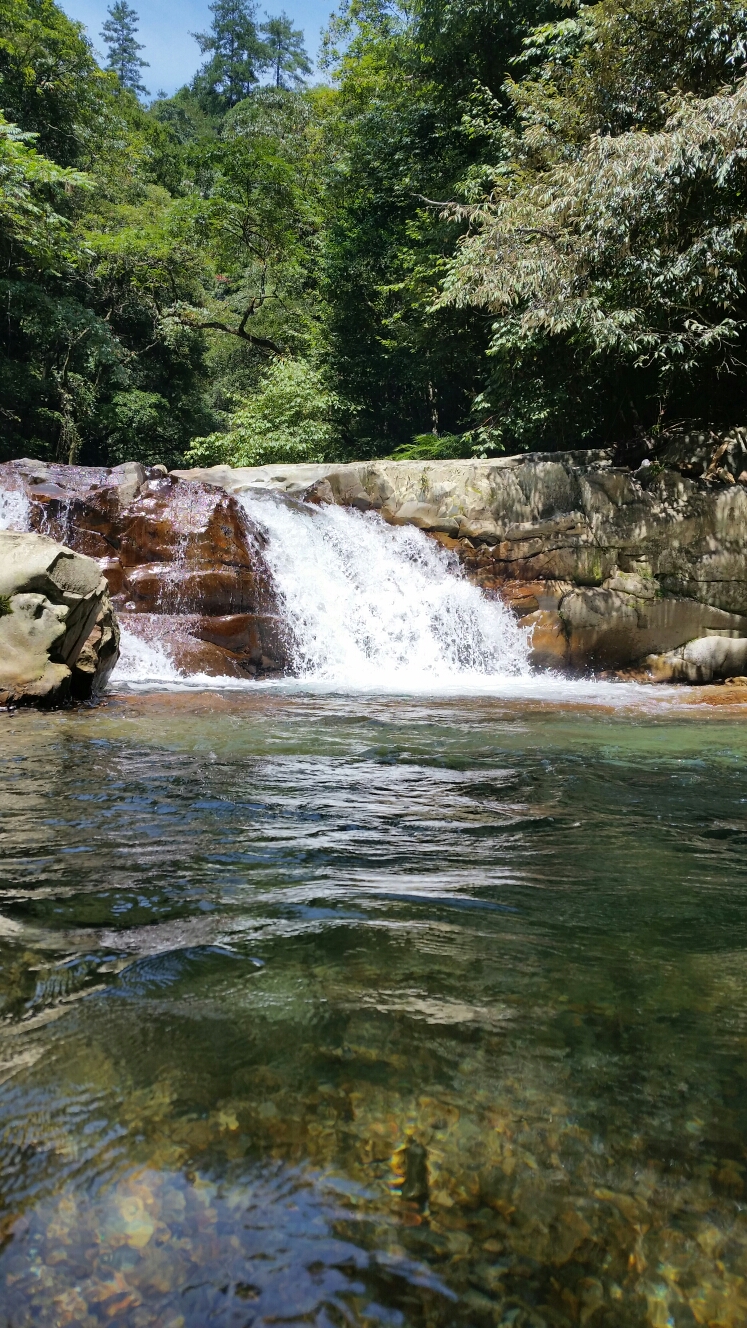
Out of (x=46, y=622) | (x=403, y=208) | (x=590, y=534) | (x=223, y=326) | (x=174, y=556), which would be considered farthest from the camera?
(x=223, y=326)

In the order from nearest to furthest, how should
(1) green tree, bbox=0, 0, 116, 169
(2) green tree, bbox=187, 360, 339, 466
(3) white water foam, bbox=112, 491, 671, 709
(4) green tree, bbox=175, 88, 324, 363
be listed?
(3) white water foam, bbox=112, 491, 671, 709
(1) green tree, bbox=0, 0, 116, 169
(2) green tree, bbox=187, 360, 339, 466
(4) green tree, bbox=175, 88, 324, 363

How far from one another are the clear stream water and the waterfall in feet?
22.4

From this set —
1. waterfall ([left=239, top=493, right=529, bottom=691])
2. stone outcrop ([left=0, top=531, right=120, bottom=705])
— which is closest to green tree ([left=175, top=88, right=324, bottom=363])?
waterfall ([left=239, top=493, right=529, bottom=691])

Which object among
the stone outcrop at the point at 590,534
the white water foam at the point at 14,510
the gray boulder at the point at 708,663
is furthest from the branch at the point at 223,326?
the gray boulder at the point at 708,663

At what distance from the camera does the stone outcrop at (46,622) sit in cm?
656

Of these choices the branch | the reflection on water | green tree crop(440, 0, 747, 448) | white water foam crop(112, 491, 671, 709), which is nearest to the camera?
the reflection on water

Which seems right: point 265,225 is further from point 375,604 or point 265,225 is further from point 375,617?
point 375,617

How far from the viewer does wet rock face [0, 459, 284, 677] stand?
10070 mm

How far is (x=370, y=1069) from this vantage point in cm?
159

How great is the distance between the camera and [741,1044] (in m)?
1.72

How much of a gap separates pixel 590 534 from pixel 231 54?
163ft

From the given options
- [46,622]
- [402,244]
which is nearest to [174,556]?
[46,622]

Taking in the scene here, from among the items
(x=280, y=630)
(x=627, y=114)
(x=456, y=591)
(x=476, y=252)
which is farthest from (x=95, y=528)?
(x=627, y=114)

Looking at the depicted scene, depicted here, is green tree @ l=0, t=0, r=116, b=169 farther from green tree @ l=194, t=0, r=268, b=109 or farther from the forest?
green tree @ l=194, t=0, r=268, b=109
